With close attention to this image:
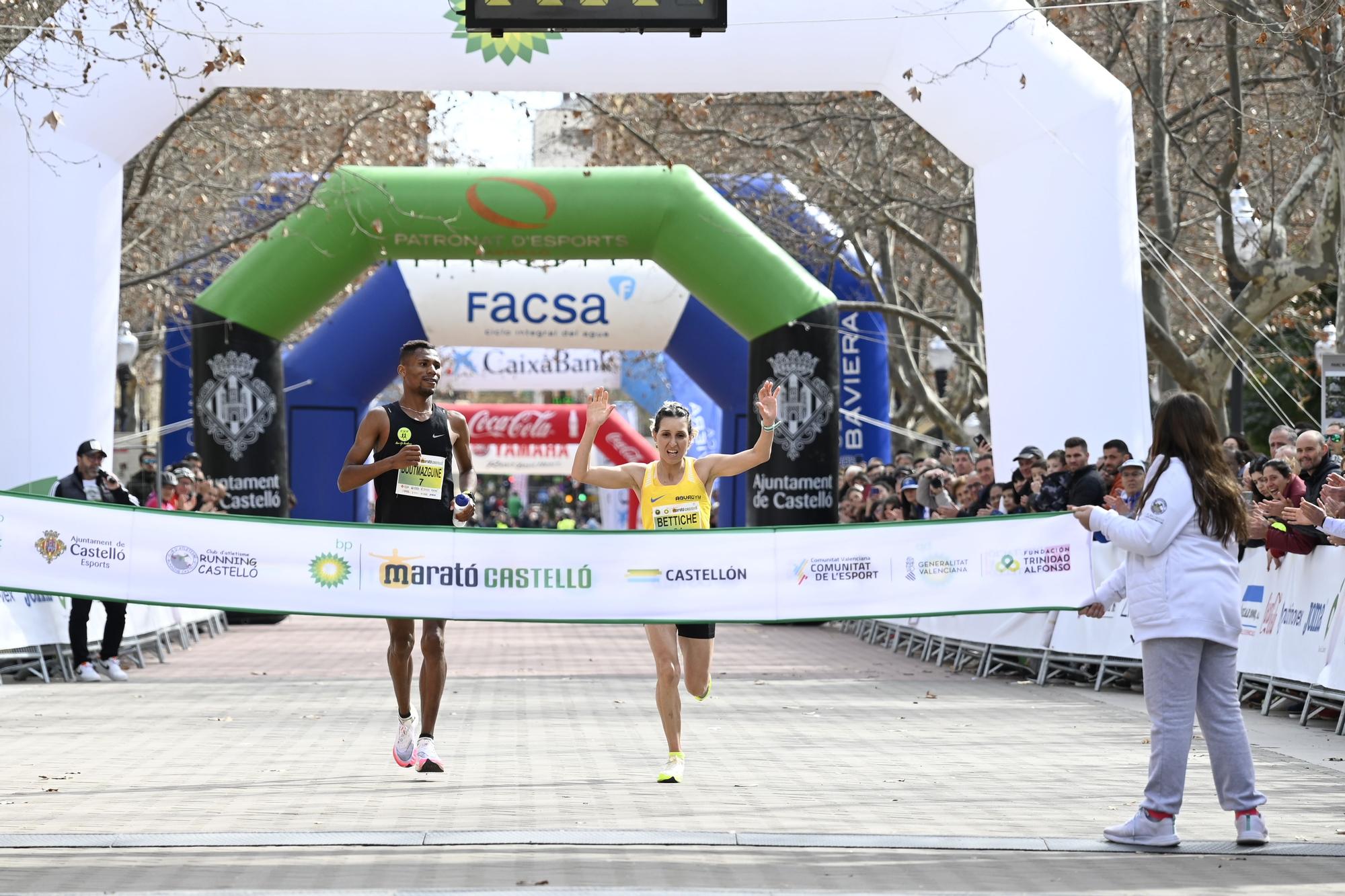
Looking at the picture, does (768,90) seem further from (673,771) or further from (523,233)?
(673,771)

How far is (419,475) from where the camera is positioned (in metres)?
9.02

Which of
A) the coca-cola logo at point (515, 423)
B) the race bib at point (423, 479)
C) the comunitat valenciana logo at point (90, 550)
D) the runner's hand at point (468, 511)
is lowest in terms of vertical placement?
the comunitat valenciana logo at point (90, 550)

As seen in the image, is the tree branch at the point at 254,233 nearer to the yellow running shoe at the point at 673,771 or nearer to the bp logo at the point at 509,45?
the bp logo at the point at 509,45

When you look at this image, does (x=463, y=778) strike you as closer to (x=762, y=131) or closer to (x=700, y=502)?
(x=700, y=502)

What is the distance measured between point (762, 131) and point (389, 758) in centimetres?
1704

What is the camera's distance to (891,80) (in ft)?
52.9

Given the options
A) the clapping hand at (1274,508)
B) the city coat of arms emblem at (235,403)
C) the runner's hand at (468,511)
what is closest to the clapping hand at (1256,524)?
the clapping hand at (1274,508)

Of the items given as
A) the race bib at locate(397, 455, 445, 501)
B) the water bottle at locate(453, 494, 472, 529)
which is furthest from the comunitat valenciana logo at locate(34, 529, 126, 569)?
the water bottle at locate(453, 494, 472, 529)

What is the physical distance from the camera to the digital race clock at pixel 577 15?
9016 millimetres

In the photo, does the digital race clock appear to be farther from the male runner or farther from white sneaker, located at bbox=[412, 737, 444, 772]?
white sneaker, located at bbox=[412, 737, 444, 772]

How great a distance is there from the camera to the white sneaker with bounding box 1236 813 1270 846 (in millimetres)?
6688

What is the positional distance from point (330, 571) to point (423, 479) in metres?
1.06

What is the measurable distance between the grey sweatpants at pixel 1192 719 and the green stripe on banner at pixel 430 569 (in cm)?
297

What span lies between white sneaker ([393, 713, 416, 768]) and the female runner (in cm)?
119
